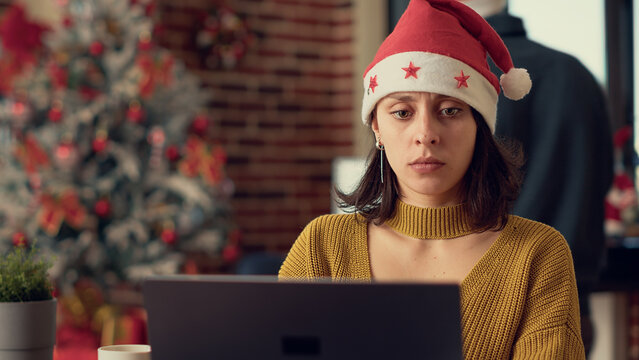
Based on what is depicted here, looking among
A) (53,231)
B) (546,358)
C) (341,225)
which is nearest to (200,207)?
(53,231)

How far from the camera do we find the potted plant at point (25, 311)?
4.47 feet

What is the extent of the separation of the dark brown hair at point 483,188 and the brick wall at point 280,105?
337cm

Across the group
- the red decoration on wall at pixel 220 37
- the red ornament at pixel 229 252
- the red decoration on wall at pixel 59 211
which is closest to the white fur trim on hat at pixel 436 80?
the red decoration on wall at pixel 59 211

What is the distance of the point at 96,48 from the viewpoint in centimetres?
379

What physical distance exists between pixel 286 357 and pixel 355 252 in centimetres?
43

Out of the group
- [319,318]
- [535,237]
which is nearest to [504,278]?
[535,237]

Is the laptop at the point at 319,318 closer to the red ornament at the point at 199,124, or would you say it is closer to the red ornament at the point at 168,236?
the red ornament at the point at 168,236

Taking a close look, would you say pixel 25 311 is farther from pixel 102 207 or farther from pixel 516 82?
pixel 102 207

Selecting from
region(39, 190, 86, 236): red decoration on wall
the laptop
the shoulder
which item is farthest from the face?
region(39, 190, 86, 236): red decoration on wall

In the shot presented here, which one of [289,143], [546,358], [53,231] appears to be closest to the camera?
[546,358]

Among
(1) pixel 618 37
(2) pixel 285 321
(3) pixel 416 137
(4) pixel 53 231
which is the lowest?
(4) pixel 53 231

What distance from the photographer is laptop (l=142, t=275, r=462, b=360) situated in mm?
1005

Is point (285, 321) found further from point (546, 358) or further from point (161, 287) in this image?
point (546, 358)

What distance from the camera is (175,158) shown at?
13.0 feet
